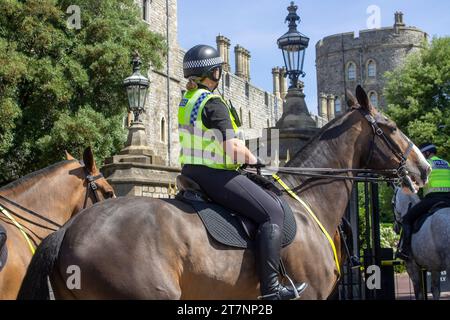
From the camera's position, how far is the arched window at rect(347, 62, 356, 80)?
77600mm

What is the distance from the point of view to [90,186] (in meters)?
7.78

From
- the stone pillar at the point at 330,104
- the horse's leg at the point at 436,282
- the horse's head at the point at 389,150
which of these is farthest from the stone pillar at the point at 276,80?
the horse's head at the point at 389,150

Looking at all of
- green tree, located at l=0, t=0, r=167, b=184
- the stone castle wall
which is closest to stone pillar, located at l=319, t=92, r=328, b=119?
the stone castle wall

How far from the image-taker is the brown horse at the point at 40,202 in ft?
21.0

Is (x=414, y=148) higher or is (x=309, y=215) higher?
(x=414, y=148)

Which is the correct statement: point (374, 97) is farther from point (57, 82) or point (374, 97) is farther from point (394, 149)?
point (394, 149)

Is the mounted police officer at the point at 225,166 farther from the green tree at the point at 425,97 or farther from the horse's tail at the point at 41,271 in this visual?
the green tree at the point at 425,97

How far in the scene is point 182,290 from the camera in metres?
5.01

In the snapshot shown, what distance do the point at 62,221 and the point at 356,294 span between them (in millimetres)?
5702

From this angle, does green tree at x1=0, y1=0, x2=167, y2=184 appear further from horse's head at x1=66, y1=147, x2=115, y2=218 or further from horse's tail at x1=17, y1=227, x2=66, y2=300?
horse's tail at x1=17, y1=227, x2=66, y2=300

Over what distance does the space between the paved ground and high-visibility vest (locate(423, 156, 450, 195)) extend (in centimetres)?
409

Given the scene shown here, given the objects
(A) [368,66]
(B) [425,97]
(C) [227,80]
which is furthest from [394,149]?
(A) [368,66]
